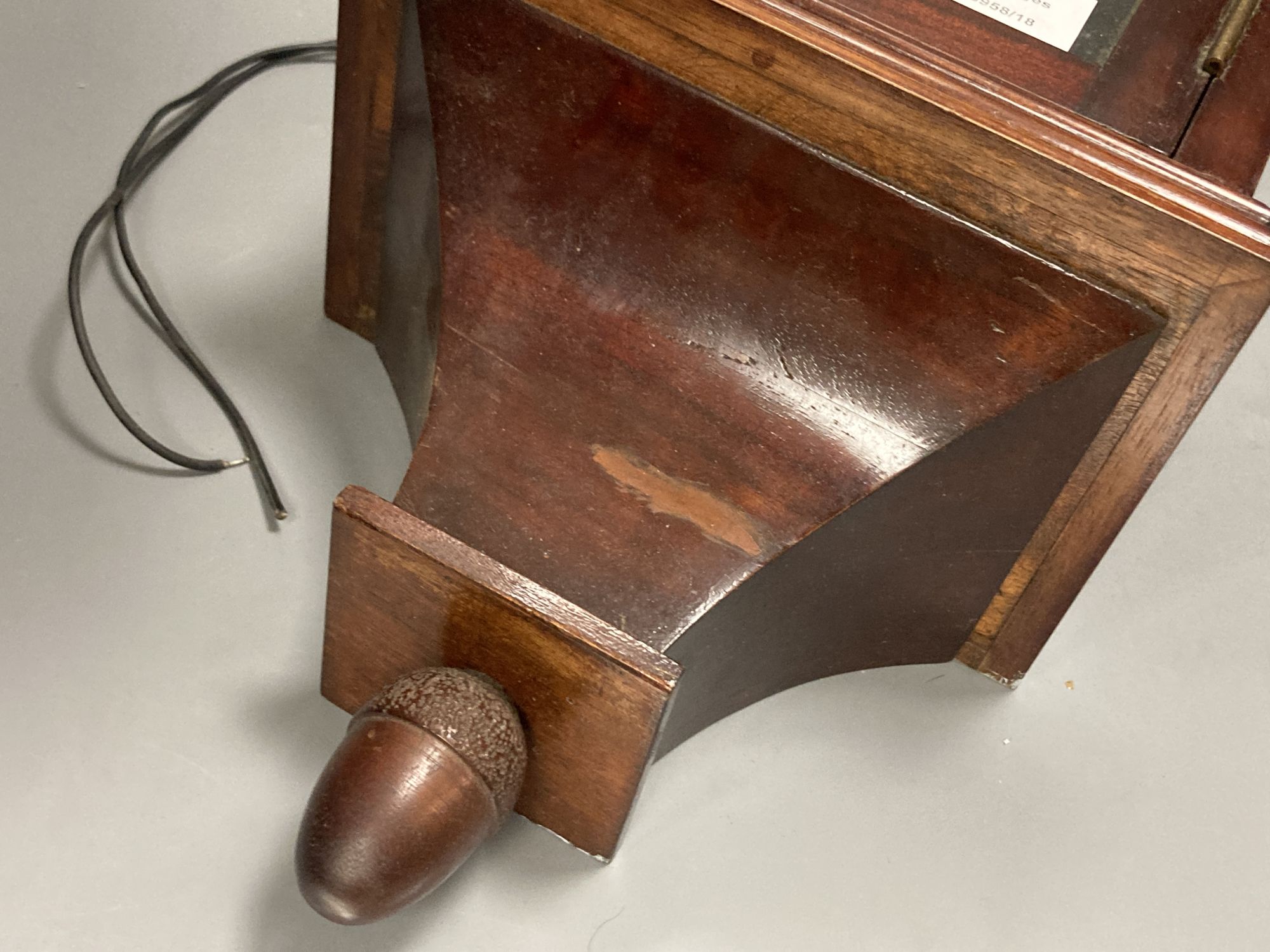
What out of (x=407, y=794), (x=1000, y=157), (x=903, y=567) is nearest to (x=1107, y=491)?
(x=903, y=567)

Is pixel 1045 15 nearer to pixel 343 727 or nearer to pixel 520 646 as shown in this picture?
pixel 520 646

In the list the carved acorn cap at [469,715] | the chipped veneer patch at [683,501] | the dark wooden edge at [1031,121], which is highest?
the dark wooden edge at [1031,121]

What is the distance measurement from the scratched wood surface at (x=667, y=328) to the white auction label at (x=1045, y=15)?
0.70ft

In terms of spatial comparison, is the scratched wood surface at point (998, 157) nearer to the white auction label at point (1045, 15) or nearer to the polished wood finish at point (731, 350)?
the polished wood finish at point (731, 350)

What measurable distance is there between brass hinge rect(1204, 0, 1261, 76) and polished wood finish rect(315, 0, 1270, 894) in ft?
0.60

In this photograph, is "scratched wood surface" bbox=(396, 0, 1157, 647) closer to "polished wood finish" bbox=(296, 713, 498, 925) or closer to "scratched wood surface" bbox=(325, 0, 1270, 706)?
"scratched wood surface" bbox=(325, 0, 1270, 706)

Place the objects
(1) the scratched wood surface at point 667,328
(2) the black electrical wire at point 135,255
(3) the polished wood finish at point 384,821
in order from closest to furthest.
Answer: (3) the polished wood finish at point 384,821 → (1) the scratched wood surface at point 667,328 → (2) the black electrical wire at point 135,255

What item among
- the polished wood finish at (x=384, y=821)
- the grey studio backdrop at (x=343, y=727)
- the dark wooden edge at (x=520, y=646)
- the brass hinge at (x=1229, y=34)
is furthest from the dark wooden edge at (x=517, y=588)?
the brass hinge at (x=1229, y=34)

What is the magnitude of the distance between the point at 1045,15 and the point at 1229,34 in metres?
0.14

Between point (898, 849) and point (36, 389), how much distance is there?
0.85 m

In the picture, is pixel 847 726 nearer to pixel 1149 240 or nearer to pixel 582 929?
pixel 582 929

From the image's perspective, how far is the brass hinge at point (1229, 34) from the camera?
130cm

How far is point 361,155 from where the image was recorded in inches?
58.0

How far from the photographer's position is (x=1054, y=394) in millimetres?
1227
